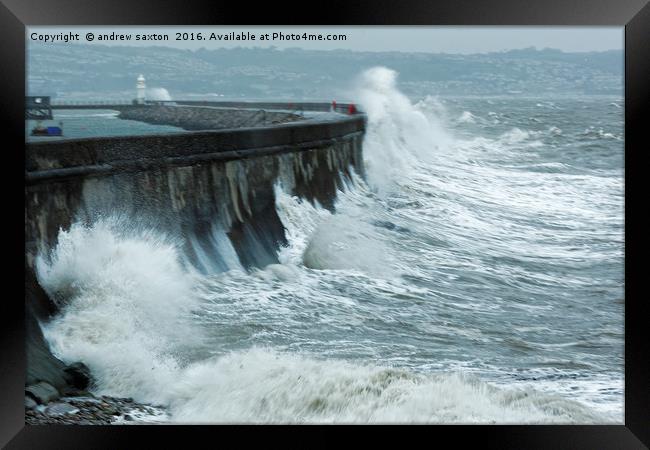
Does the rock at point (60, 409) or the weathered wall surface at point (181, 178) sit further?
the weathered wall surface at point (181, 178)

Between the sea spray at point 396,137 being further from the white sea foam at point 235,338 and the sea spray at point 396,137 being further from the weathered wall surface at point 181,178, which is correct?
the white sea foam at point 235,338

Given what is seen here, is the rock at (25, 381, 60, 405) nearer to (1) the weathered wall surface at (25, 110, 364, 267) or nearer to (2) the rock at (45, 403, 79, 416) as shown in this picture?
(2) the rock at (45, 403, 79, 416)

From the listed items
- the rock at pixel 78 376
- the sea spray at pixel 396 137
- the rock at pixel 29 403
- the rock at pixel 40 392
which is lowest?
the rock at pixel 29 403

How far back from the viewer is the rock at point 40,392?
5730 mm

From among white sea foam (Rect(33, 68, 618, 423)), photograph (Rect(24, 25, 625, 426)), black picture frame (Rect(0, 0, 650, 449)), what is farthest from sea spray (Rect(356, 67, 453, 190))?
black picture frame (Rect(0, 0, 650, 449))

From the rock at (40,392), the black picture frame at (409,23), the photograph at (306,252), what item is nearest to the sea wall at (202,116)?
the photograph at (306,252)

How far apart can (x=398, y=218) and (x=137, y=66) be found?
307 cm

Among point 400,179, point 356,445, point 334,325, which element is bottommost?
point 356,445

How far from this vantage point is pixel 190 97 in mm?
9273

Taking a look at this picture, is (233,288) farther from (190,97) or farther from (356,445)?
(190,97)

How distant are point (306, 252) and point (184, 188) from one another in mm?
1373

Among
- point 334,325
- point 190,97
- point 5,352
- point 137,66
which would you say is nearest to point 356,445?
point 334,325

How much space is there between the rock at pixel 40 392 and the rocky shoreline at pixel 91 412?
21mm

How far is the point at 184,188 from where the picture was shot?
288 inches
